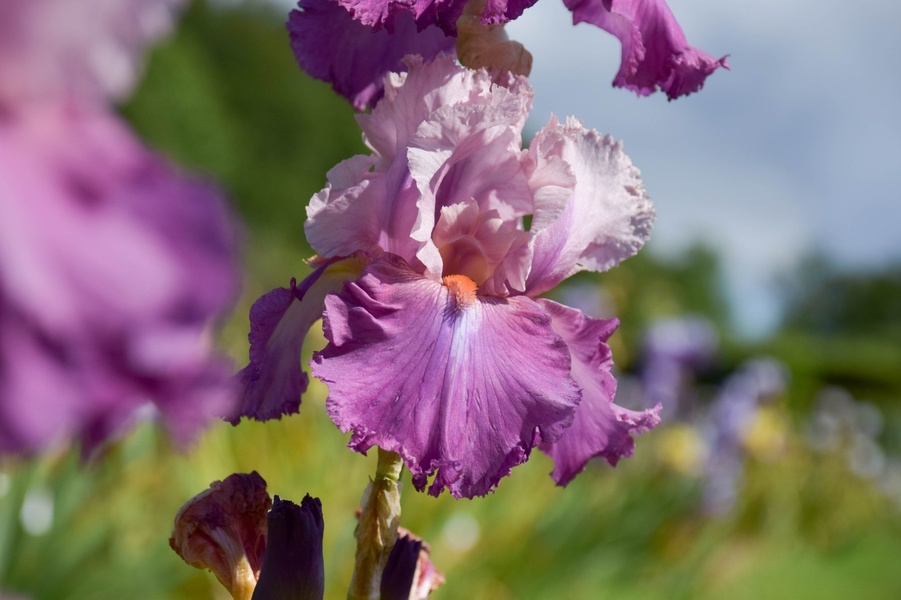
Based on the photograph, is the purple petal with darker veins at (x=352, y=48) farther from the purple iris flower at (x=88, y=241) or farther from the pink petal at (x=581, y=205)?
the purple iris flower at (x=88, y=241)

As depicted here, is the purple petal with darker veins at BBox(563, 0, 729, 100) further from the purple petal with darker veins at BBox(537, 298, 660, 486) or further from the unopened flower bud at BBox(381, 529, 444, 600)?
the unopened flower bud at BBox(381, 529, 444, 600)

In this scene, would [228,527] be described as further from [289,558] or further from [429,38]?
[429,38]

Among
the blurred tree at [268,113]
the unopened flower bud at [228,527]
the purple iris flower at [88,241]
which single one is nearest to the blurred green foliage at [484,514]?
the purple iris flower at [88,241]

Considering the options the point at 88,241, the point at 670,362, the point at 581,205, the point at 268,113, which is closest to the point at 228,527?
the point at 581,205

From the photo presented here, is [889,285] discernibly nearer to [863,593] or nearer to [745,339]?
[745,339]

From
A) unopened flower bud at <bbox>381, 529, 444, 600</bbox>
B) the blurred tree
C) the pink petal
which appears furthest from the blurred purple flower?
the blurred tree

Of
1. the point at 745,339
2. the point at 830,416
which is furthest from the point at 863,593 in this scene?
the point at 745,339
